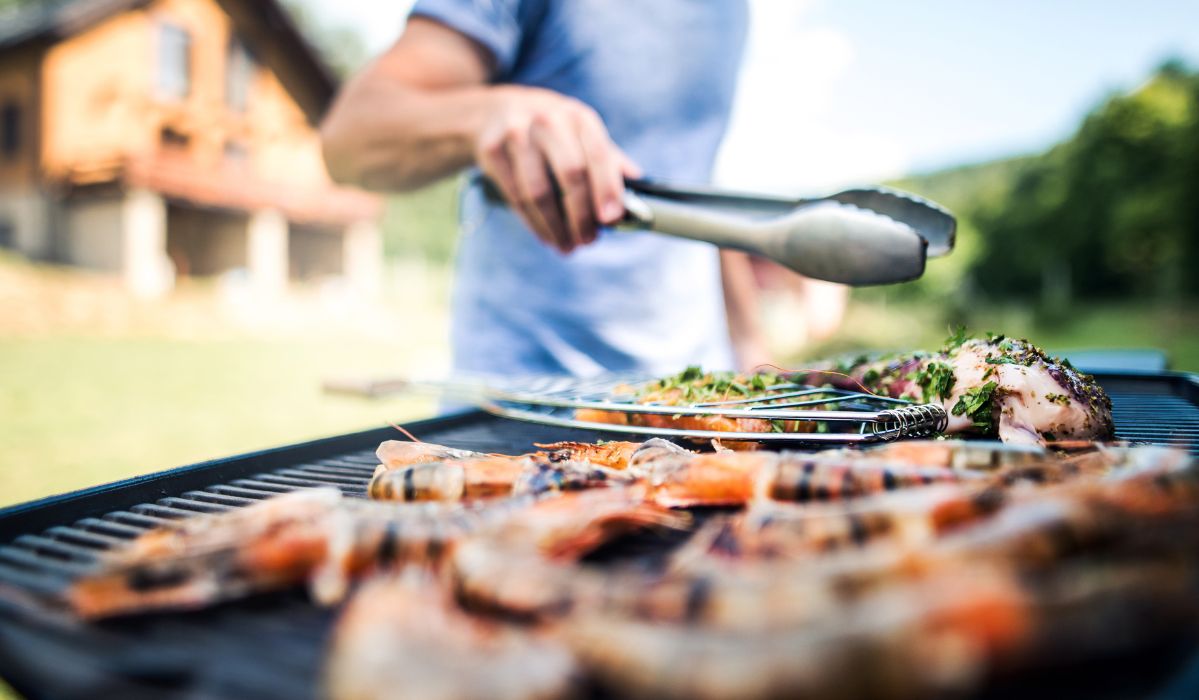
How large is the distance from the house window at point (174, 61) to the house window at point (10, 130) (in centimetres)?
459

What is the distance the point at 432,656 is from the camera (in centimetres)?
88

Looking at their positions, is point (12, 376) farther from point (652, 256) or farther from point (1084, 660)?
point (1084, 660)

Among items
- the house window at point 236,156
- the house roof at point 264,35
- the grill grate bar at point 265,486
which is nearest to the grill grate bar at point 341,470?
the grill grate bar at point 265,486

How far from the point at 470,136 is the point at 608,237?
3.78 feet

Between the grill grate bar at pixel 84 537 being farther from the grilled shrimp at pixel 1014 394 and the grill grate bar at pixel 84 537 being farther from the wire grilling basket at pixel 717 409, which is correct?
the grilled shrimp at pixel 1014 394

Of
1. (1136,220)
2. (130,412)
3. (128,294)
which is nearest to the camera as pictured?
(130,412)

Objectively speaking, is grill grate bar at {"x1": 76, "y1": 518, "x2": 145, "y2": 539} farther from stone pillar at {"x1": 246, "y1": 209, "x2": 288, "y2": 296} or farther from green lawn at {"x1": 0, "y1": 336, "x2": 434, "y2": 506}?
stone pillar at {"x1": 246, "y1": 209, "x2": 288, "y2": 296}

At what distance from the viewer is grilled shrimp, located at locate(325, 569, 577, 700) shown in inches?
32.1

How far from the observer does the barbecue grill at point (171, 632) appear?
91cm

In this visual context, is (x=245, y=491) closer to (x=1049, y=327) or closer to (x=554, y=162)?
(x=554, y=162)

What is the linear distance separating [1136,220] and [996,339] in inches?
1141

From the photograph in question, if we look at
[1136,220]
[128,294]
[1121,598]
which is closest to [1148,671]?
[1121,598]

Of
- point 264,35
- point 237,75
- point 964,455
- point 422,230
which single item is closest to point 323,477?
point 964,455

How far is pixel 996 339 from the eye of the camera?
2.32 metres
